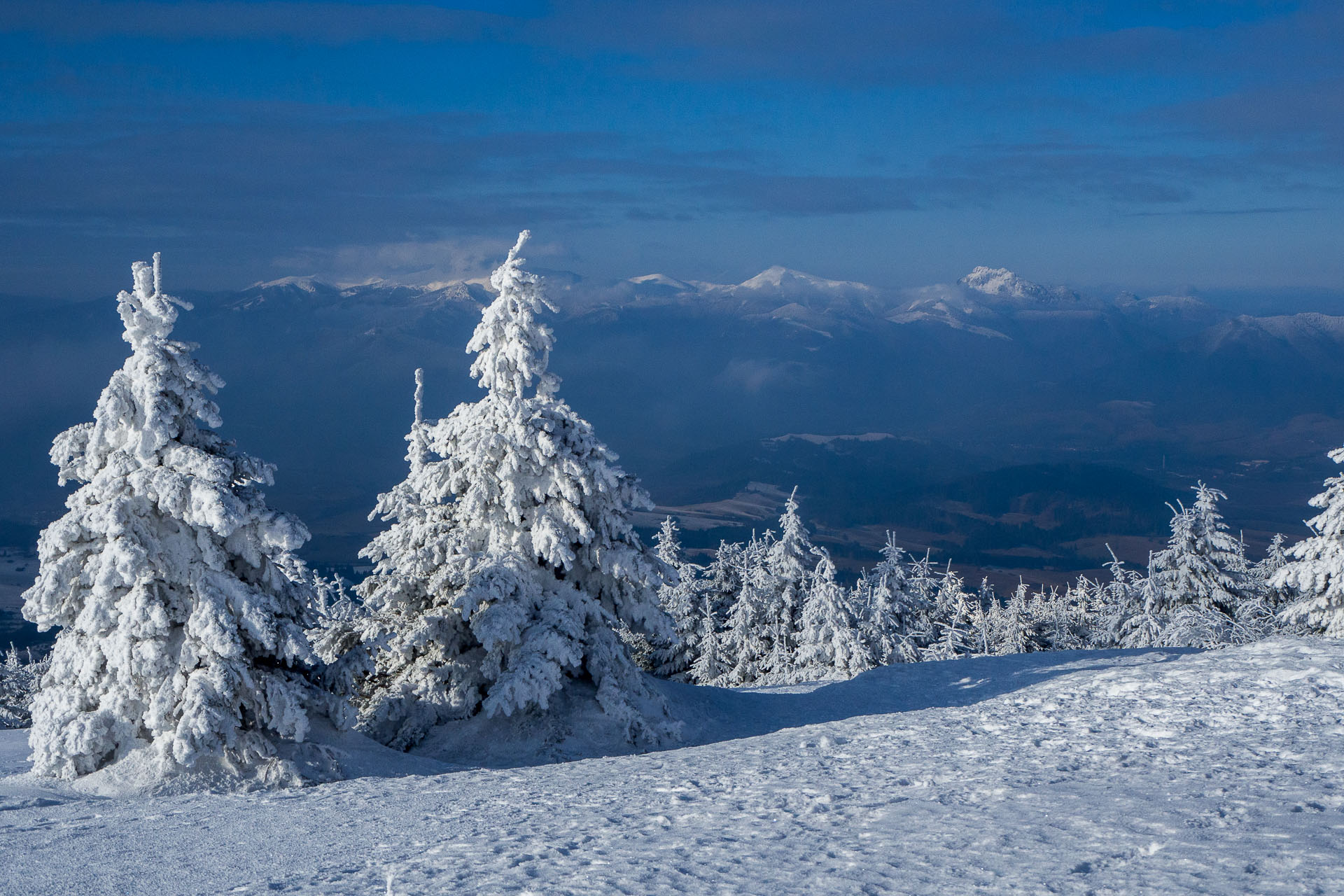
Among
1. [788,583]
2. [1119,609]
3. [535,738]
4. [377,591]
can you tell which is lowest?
[1119,609]

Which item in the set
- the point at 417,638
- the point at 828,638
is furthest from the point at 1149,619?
the point at 417,638

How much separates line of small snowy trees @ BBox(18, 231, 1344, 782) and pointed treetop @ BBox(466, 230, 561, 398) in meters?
0.05

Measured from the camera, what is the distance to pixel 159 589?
14297 mm

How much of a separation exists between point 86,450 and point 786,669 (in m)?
26.6

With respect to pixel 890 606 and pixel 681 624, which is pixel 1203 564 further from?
pixel 681 624

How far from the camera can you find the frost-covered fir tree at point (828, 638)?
32750 millimetres

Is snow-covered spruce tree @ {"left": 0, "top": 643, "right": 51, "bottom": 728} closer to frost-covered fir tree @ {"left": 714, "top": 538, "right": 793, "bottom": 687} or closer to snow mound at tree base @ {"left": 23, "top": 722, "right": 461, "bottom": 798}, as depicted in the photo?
frost-covered fir tree @ {"left": 714, "top": 538, "right": 793, "bottom": 687}

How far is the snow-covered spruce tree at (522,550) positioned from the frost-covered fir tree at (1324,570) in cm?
1922

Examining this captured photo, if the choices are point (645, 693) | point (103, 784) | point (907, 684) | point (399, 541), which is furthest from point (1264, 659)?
point (103, 784)

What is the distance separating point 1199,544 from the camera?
36781mm

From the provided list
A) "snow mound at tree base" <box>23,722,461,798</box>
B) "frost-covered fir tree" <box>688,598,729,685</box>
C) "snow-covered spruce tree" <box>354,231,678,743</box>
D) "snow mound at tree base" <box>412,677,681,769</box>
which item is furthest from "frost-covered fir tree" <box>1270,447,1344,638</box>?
"snow mound at tree base" <box>23,722,461,798</box>

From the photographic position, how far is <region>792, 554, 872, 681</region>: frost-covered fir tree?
32750mm

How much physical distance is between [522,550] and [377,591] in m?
3.20

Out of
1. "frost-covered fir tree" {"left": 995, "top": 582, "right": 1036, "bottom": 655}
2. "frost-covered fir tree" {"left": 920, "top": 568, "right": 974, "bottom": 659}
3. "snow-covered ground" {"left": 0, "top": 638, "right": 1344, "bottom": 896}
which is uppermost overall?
"snow-covered ground" {"left": 0, "top": 638, "right": 1344, "bottom": 896}
